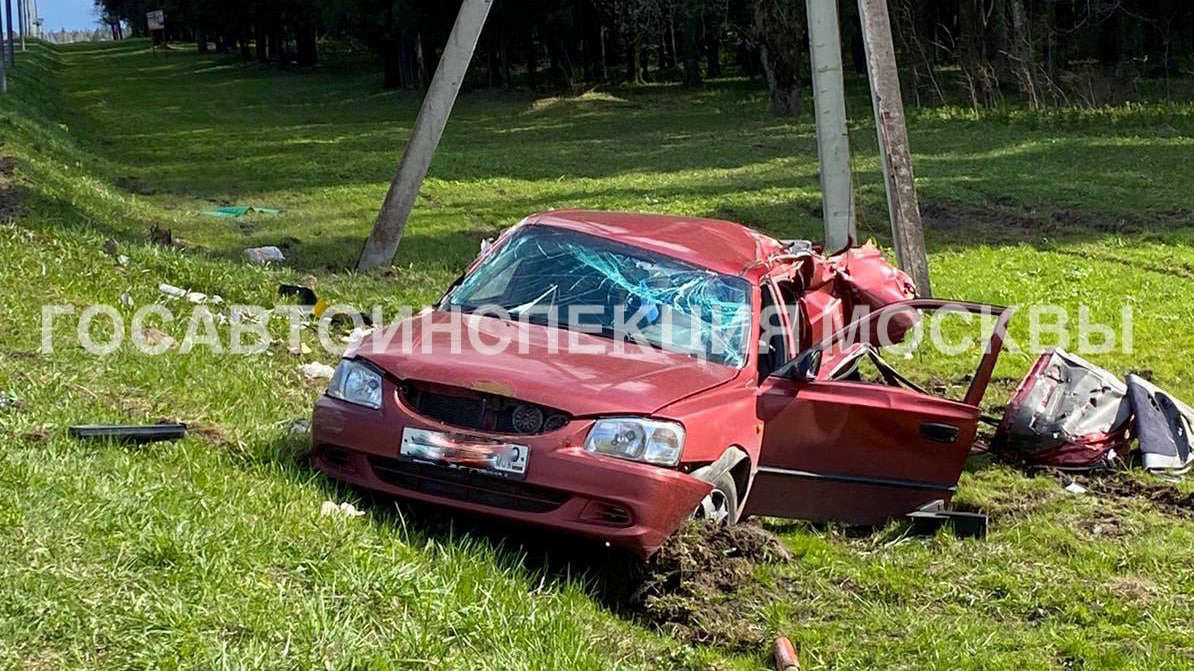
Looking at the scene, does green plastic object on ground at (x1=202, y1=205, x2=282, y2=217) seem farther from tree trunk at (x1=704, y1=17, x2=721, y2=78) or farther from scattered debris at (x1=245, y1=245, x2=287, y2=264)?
tree trunk at (x1=704, y1=17, x2=721, y2=78)

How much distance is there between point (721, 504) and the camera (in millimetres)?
6176

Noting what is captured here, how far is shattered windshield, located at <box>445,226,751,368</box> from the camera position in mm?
6719

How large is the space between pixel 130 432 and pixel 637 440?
236cm

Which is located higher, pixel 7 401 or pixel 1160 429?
pixel 7 401

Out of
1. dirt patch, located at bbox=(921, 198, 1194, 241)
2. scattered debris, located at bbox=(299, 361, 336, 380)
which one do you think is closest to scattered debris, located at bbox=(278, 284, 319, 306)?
scattered debris, located at bbox=(299, 361, 336, 380)

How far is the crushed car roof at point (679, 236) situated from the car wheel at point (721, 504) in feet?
4.58

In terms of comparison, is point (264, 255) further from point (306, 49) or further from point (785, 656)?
point (306, 49)

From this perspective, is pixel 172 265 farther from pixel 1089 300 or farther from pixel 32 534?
pixel 1089 300

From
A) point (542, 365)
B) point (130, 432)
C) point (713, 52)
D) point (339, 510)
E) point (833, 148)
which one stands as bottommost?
point (339, 510)

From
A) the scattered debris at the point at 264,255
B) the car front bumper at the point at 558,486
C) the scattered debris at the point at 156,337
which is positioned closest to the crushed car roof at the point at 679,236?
the car front bumper at the point at 558,486

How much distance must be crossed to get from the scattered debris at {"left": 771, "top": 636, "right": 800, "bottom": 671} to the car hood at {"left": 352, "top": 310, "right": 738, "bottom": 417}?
1.07 m

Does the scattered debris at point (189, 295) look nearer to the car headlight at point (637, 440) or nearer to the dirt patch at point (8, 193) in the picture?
the dirt patch at point (8, 193)

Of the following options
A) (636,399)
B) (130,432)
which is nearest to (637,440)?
(636,399)

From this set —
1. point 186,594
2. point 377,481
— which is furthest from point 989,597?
point 186,594
